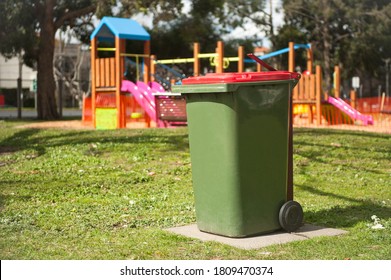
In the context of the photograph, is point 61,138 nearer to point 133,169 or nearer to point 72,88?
point 133,169

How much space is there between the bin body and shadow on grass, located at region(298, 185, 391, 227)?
876 millimetres

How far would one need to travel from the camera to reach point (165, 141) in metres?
13.2

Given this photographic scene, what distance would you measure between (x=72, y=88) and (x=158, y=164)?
43910 mm

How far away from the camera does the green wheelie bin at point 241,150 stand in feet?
19.8

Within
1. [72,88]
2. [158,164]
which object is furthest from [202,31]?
[158,164]

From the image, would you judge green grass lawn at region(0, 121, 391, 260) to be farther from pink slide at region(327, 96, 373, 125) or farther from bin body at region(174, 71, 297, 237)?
pink slide at region(327, 96, 373, 125)

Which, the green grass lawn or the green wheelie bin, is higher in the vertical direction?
the green wheelie bin

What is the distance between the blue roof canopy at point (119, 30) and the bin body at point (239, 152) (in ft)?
48.1

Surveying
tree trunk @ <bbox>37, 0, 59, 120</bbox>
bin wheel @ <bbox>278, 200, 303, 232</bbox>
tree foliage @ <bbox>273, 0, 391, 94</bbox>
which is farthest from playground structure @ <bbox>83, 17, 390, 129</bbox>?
tree foliage @ <bbox>273, 0, 391, 94</bbox>

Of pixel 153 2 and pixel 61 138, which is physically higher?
pixel 153 2

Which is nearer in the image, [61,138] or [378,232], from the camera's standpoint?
[378,232]

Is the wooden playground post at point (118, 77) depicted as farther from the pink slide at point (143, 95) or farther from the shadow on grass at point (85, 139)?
the shadow on grass at point (85, 139)

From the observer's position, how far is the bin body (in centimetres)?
604

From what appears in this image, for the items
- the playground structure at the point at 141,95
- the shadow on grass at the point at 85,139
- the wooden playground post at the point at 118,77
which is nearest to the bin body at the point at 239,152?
the shadow on grass at the point at 85,139
